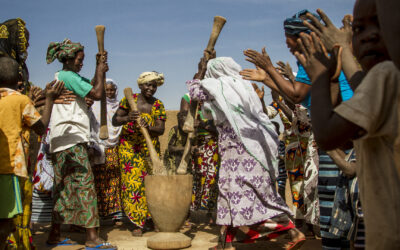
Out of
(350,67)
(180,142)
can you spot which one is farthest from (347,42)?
(180,142)

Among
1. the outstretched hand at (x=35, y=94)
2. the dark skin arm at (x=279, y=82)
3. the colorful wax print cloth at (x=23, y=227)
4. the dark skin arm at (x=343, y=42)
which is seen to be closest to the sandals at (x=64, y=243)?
the colorful wax print cloth at (x=23, y=227)

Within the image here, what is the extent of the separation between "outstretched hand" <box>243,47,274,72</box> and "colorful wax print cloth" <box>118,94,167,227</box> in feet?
9.94

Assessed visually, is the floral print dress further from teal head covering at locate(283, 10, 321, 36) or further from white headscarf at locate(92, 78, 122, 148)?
white headscarf at locate(92, 78, 122, 148)

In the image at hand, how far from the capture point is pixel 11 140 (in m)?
3.45

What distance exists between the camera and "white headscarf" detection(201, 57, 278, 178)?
15.7ft

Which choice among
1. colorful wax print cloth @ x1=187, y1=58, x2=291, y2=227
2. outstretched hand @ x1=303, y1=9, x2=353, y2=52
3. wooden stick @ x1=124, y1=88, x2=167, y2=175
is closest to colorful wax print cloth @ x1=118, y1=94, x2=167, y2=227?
wooden stick @ x1=124, y1=88, x2=167, y2=175

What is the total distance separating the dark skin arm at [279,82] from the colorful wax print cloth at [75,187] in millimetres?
2525

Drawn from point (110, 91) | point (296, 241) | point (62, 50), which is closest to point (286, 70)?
point (296, 241)

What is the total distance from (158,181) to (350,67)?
3535 millimetres

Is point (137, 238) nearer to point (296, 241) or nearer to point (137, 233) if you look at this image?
point (137, 233)

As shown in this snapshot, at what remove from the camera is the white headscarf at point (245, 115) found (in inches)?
→ 189

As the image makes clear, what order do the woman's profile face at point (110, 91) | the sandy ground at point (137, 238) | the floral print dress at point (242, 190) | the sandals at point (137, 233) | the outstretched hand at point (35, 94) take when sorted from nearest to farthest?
the outstretched hand at point (35, 94), the floral print dress at point (242, 190), the sandy ground at point (137, 238), the sandals at point (137, 233), the woman's profile face at point (110, 91)

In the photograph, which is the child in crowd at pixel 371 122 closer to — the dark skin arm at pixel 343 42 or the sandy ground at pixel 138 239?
the dark skin arm at pixel 343 42

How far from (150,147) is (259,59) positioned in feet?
8.06
